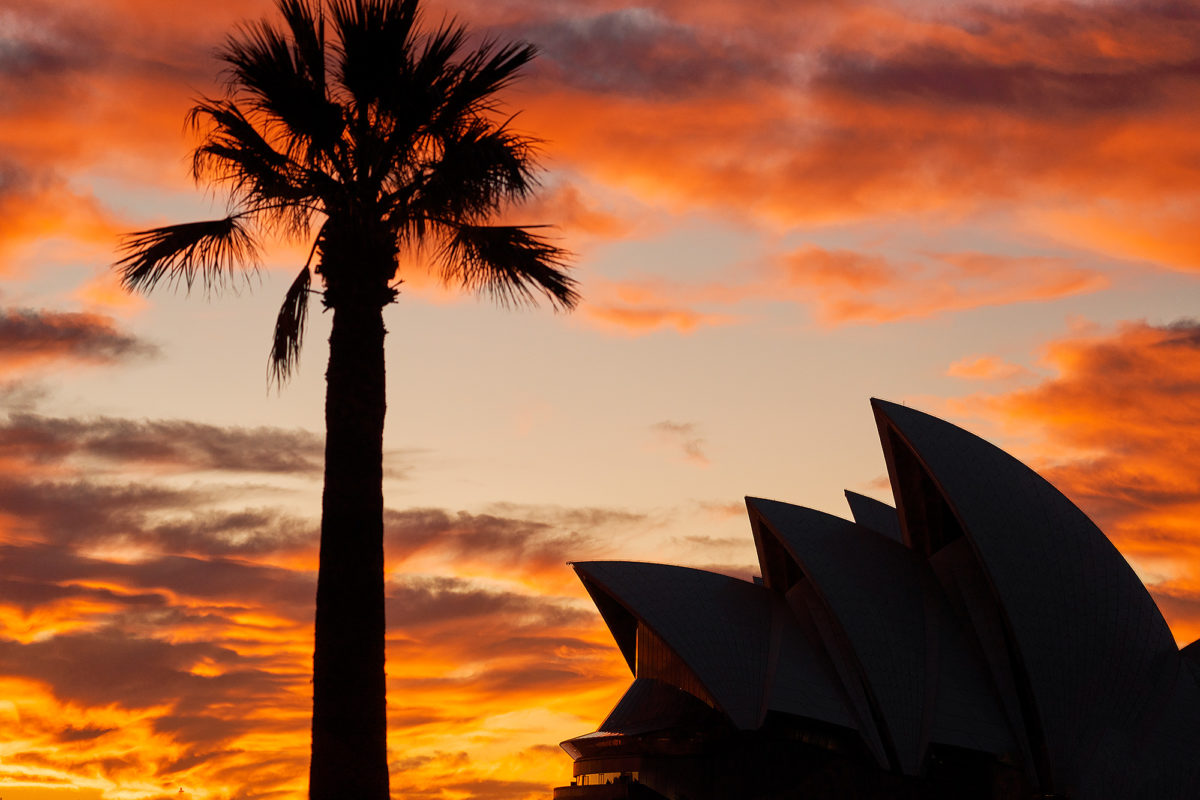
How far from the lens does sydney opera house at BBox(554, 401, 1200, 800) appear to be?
79.6ft

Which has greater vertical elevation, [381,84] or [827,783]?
[381,84]

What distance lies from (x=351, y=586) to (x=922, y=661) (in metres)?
14.2

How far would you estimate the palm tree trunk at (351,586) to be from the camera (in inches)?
559

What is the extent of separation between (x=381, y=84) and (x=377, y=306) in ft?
8.55

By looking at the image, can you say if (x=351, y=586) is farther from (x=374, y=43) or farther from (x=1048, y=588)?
(x=1048, y=588)

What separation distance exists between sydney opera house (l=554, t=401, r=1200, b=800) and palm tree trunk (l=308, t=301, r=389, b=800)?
11.5 meters

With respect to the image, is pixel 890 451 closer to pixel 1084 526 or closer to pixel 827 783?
pixel 1084 526

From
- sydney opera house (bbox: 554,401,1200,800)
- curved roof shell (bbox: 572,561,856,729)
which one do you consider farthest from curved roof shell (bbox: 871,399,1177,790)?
curved roof shell (bbox: 572,561,856,729)

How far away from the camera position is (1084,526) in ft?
86.3

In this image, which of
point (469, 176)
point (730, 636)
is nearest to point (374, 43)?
point (469, 176)

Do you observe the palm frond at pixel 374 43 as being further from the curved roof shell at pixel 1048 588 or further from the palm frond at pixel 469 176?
the curved roof shell at pixel 1048 588

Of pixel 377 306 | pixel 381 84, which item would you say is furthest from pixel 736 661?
pixel 381 84

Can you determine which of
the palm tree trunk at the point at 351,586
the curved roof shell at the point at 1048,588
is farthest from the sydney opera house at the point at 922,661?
the palm tree trunk at the point at 351,586

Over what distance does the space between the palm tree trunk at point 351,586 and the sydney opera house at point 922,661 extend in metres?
11.5
